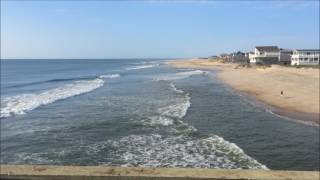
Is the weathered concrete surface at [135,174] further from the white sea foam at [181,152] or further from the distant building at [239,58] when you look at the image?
the distant building at [239,58]

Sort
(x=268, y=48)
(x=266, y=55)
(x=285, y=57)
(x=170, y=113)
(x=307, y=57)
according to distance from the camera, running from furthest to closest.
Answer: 1. (x=268, y=48)
2. (x=266, y=55)
3. (x=285, y=57)
4. (x=307, y=57)
5. (x=170, y=113)

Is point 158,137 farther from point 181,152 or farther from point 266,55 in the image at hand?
point 266,55

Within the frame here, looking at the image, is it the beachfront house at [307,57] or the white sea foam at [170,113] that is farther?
the beachfront house at [307,57]

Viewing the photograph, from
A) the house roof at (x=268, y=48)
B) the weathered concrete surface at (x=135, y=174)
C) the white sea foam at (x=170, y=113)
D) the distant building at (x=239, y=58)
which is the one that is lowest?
the white sea foam at (x=170, y=113)

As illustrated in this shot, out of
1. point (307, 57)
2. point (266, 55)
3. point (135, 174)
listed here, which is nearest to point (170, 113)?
point (135, 174)

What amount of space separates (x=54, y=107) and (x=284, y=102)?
18.1 m

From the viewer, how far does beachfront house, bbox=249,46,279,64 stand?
119938 millimetres

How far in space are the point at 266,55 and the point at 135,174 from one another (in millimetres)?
122358

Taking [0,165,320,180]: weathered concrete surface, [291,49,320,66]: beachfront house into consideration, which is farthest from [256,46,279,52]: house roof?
[0,165,320,180]: weathered concrete surface

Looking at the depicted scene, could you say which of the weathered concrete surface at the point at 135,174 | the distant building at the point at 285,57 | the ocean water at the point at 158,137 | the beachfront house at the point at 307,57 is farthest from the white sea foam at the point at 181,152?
the distant building at the point at 285,57

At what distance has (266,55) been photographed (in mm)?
122562

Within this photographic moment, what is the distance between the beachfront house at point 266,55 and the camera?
393 feet

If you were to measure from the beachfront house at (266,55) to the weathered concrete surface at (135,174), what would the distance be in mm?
117242

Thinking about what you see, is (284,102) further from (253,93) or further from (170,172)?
(170,172)
